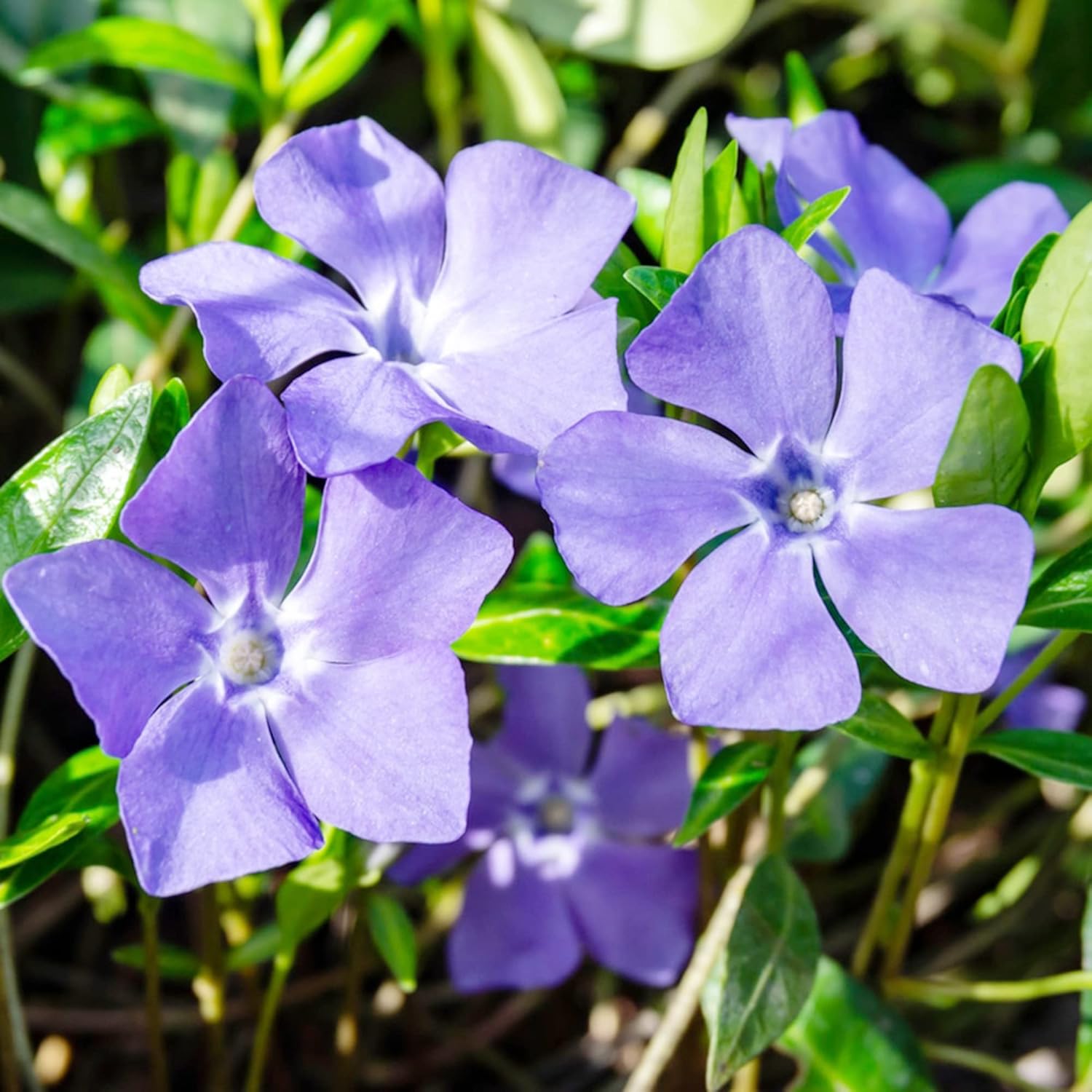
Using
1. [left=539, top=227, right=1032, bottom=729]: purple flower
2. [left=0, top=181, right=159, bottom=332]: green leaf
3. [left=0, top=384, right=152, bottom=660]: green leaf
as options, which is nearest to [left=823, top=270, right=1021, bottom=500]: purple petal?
[left=539, top=227, right=1032, bottom=729]: purple flower

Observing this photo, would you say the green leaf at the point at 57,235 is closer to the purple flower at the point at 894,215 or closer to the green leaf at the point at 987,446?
the purple flower at the point at 894,215

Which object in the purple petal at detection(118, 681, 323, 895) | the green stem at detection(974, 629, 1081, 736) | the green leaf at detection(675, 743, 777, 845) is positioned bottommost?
the green leaf at detection(675, 743, 777, 845)

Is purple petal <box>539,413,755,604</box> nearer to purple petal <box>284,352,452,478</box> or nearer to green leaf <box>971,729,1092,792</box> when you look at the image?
purple petal <box>284,352,452,478</box>

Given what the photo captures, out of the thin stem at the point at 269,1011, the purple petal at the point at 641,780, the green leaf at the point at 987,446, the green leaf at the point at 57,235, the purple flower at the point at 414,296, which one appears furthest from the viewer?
the purple petal at the point at 641,780

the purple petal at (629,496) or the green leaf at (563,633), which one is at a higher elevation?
the purple petal at (629,496)

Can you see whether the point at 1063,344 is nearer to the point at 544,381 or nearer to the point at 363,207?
the point at 544,381

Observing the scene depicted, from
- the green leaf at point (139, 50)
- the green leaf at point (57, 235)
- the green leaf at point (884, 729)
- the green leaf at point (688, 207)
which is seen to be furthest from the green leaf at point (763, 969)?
the green leaf at point (139, 50)
